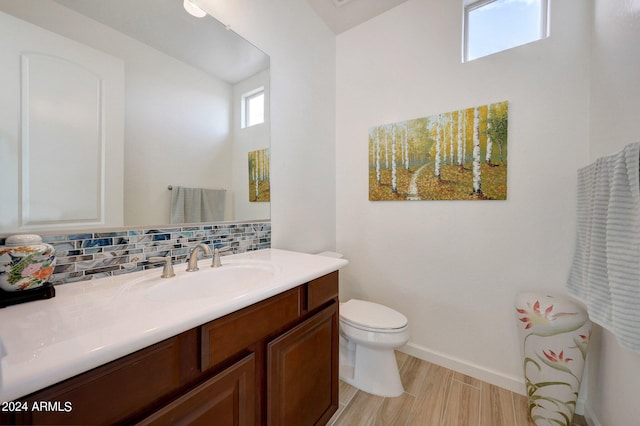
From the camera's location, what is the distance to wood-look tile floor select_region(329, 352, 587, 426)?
4.38 feet

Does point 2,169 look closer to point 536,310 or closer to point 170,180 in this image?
point 170,180

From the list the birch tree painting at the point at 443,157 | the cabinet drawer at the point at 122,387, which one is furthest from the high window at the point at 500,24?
the cabinet drawer at the point at 122,387

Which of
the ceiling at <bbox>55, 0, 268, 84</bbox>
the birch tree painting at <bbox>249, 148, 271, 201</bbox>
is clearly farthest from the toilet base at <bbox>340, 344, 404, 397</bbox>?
the ceiling at <bbox>55, 0, 268, 84</bbox>

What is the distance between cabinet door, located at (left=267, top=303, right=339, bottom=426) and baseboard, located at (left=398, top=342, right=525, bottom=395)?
89cm

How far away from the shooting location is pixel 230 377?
760 millimetres

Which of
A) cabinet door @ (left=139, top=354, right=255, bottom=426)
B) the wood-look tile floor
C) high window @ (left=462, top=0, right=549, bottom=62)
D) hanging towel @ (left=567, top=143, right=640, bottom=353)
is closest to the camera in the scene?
cabinet door @ (left=139, top=354, right=255, bottom=426)

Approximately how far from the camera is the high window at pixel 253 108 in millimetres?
1498

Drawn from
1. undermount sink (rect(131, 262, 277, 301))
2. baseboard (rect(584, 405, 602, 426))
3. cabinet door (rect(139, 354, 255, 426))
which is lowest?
baseboard (rect(584, 405, 602, 426))

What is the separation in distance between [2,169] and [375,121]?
2023 mm

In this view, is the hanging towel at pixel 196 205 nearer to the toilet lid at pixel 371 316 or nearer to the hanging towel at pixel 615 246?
the toilet lid at pixel 371 316

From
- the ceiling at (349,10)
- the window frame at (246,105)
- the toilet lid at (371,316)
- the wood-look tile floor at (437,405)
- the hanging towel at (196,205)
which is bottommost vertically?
the wood-look tile floor at (437,405)

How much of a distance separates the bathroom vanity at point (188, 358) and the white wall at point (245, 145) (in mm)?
417

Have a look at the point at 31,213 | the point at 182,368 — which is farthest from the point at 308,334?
the point at 31,213

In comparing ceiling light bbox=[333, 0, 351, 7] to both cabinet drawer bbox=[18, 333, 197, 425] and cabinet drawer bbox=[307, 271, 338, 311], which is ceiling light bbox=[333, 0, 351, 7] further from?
cabinet drawer bbox=[18, 333, 197, 425]
